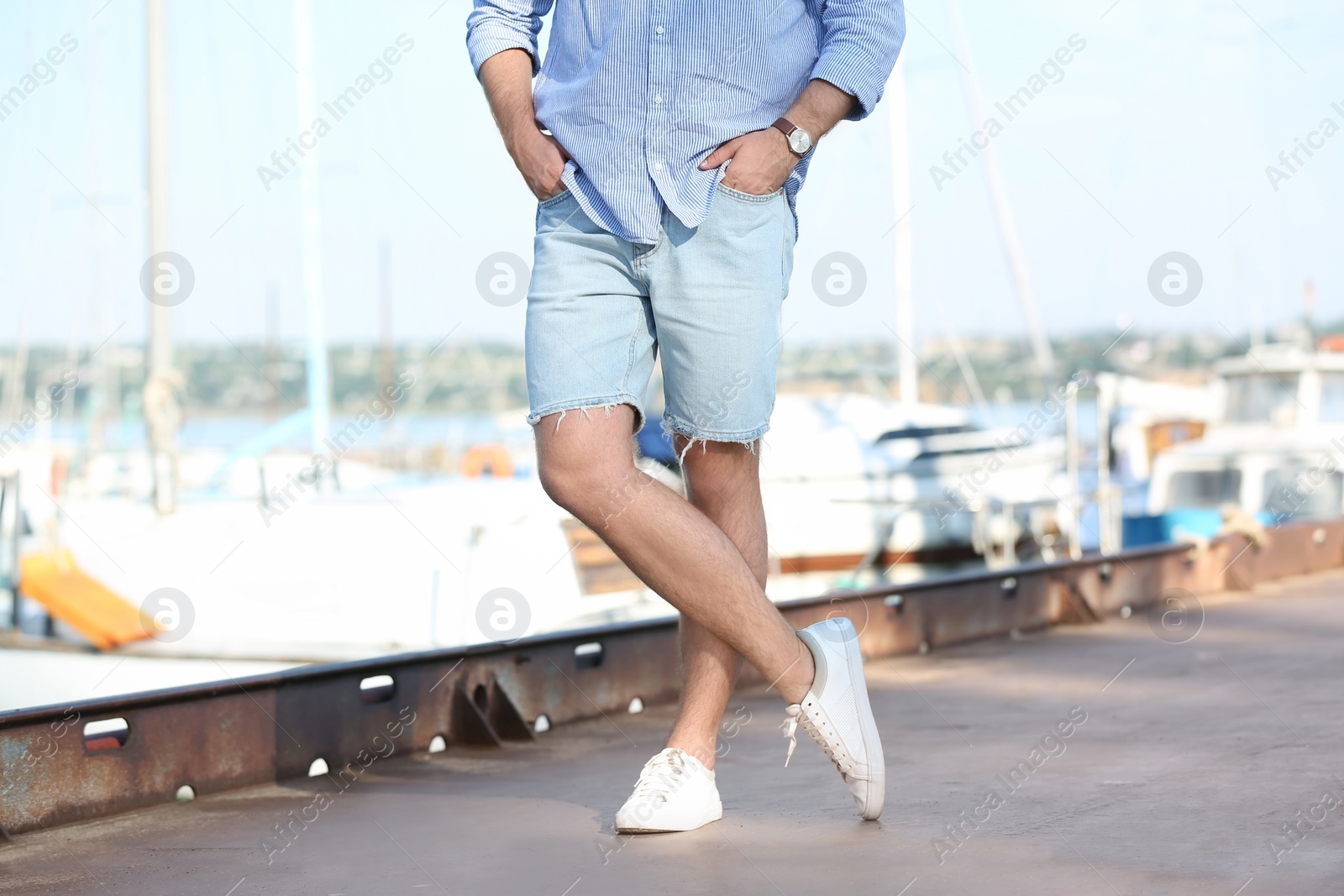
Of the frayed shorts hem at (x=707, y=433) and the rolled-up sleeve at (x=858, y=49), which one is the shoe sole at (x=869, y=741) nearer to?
the frayed shorts hem at (x=707, y=433)

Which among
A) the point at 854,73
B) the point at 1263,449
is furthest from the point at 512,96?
the point at 1263,449

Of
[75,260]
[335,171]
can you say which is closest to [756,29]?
[335,171]

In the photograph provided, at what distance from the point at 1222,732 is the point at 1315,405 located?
1258 centimetres

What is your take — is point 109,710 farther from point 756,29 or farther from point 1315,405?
point 1315,405

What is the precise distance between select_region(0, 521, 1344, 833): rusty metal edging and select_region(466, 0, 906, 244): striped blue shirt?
3.52 feet

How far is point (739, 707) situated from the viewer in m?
2.99

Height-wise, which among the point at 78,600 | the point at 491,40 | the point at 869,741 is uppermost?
the point at 491,40

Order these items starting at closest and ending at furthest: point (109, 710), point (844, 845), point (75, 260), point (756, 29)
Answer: point (844, 845), point (756, 29), point (109, 710), point (75, 260)

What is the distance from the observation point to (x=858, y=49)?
76.6 inches

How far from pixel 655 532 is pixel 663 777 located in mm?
358

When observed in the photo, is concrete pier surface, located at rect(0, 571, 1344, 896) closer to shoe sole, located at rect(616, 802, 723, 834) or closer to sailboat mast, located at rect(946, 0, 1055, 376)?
shoe sole, located at rect(616, 802, 723, 834)

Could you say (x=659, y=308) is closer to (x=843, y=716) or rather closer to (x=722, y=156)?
(x=722, y=156)

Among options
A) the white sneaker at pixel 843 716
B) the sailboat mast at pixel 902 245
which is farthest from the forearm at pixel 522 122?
the sailboat mast at pixel 902 245

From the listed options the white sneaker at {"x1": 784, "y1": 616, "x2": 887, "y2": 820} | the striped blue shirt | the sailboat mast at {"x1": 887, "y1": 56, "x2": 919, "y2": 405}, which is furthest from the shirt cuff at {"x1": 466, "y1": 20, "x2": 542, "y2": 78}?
the sailboat mast at {"x1": 887, "y1": 56, "x2": 919, "y2": 405}
